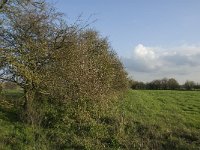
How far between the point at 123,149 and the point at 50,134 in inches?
170

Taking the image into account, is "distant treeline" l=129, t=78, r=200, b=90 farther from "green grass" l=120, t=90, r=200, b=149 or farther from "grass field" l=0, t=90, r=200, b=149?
"grass field" l=0, t=90, r=200, b=149

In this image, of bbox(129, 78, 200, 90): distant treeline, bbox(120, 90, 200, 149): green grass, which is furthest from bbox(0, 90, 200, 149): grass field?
bbox(129, 78, 200, 90): distant treeline

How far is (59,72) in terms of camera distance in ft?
70.5

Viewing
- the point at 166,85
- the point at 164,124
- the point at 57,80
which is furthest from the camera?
the point at 166,85

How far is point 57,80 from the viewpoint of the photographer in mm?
21141

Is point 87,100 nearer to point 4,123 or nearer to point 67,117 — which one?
point 67,117

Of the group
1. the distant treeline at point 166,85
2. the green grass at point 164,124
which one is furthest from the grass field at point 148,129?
the distant treeline at point 166,85

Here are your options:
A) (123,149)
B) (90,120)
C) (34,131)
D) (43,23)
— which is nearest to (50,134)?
(34,131)

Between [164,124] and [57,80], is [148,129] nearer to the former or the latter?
[164,124]

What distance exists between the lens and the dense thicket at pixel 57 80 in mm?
19906

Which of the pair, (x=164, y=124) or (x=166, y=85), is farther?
(x=166, y=85)

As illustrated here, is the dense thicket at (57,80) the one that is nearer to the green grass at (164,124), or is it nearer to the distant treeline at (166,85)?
the green grass at (164,124)

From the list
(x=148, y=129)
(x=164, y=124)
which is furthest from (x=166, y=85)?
(x=148, y=129)

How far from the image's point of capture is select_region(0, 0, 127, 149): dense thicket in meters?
19.9
